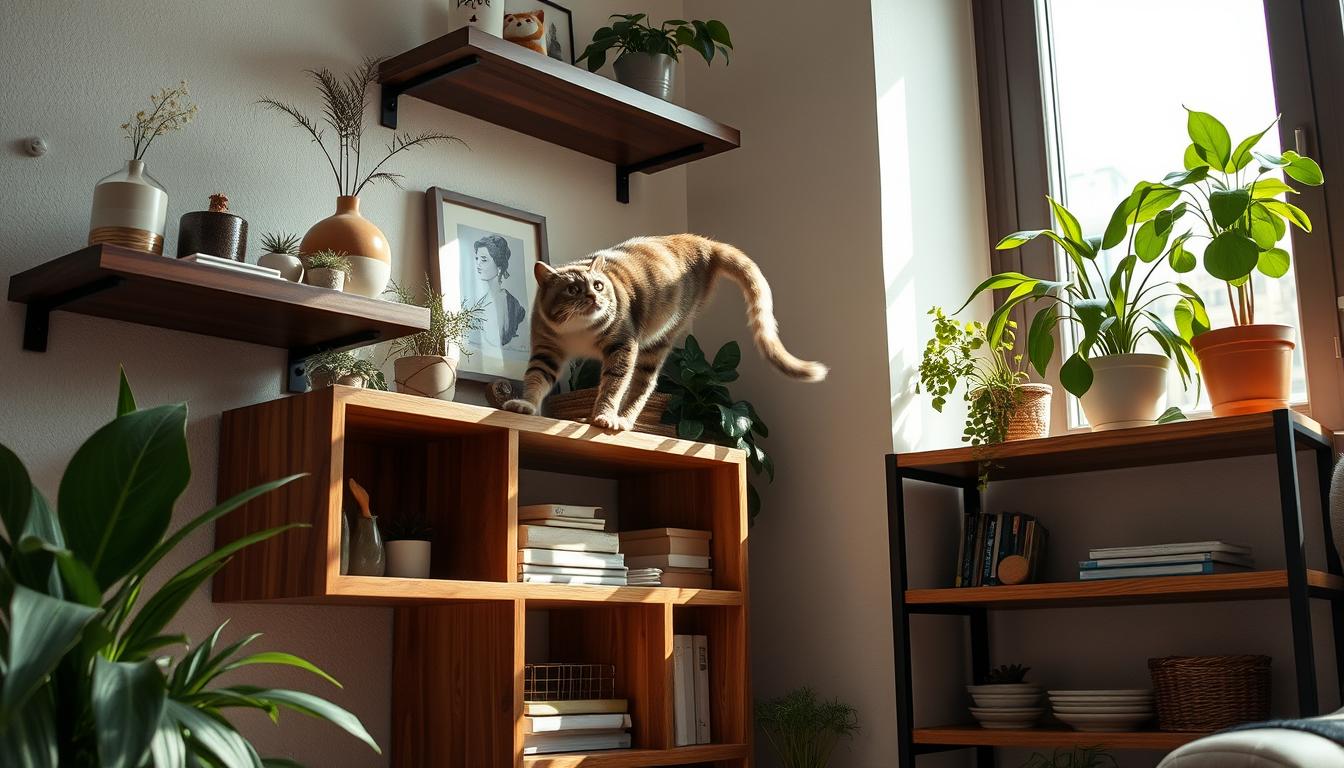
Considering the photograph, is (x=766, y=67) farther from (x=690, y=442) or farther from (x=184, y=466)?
(x=184, y=466)

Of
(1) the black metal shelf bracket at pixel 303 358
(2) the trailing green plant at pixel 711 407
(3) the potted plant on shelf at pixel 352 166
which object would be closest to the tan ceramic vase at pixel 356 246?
(3) the potted plant on shelf at pixel 352 166

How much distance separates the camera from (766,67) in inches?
132

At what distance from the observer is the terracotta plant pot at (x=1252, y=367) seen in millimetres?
2488

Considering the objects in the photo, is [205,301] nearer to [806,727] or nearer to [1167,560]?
[806,727]

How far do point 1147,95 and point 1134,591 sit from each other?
1.41 m

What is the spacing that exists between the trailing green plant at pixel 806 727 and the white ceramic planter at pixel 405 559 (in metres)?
0.99

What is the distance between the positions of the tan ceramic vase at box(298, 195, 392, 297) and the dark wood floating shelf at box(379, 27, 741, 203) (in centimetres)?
42

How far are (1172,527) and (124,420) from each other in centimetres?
226

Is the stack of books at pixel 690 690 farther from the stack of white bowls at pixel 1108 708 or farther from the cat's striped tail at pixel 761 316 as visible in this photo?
the stack of white bowls at pixel 1108 708

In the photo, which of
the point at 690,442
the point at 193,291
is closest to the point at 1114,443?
the point at 690,442

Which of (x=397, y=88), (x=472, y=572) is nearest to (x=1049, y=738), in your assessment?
(x=472, y=572)

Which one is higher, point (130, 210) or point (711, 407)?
point (130, 210)

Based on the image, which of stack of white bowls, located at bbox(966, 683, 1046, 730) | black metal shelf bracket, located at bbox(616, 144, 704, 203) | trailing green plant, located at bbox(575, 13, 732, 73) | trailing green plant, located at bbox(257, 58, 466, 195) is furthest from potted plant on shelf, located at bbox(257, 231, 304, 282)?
stack of white bowls, located at bbox(966, 683, 1046, 730)

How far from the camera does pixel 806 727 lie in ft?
9.14
